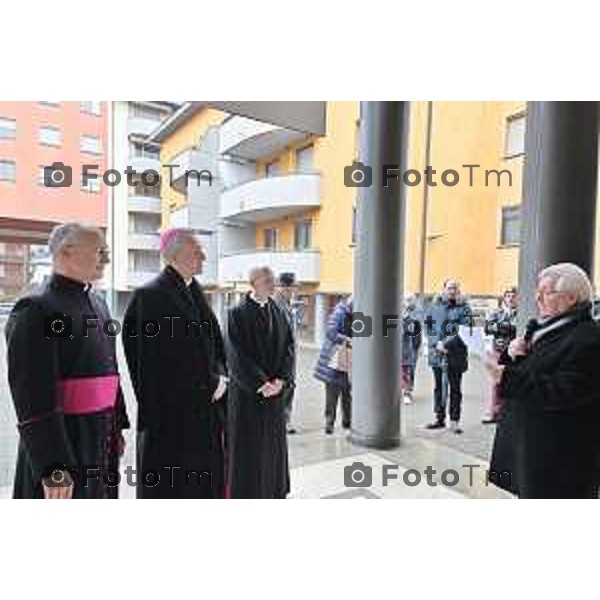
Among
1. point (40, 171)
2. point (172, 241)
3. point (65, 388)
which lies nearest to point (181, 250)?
point (172, 241)

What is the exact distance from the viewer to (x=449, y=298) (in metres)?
3.69

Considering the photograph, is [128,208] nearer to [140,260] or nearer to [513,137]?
[140,260]

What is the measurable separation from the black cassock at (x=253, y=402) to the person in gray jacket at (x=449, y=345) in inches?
70.8

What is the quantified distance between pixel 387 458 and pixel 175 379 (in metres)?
1.76

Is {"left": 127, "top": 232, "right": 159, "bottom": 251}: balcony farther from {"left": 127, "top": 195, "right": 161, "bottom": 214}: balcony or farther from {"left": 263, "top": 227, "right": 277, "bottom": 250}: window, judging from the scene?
{"left": 263, "top": 227, "right": 277, "bottom": 250}: window

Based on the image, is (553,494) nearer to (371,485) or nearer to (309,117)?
(371,485)

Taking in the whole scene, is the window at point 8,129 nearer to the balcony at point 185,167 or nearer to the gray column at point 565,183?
the balcony at point 185,167

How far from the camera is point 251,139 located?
526 centimetres

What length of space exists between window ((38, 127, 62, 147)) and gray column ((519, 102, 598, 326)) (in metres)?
2.21
